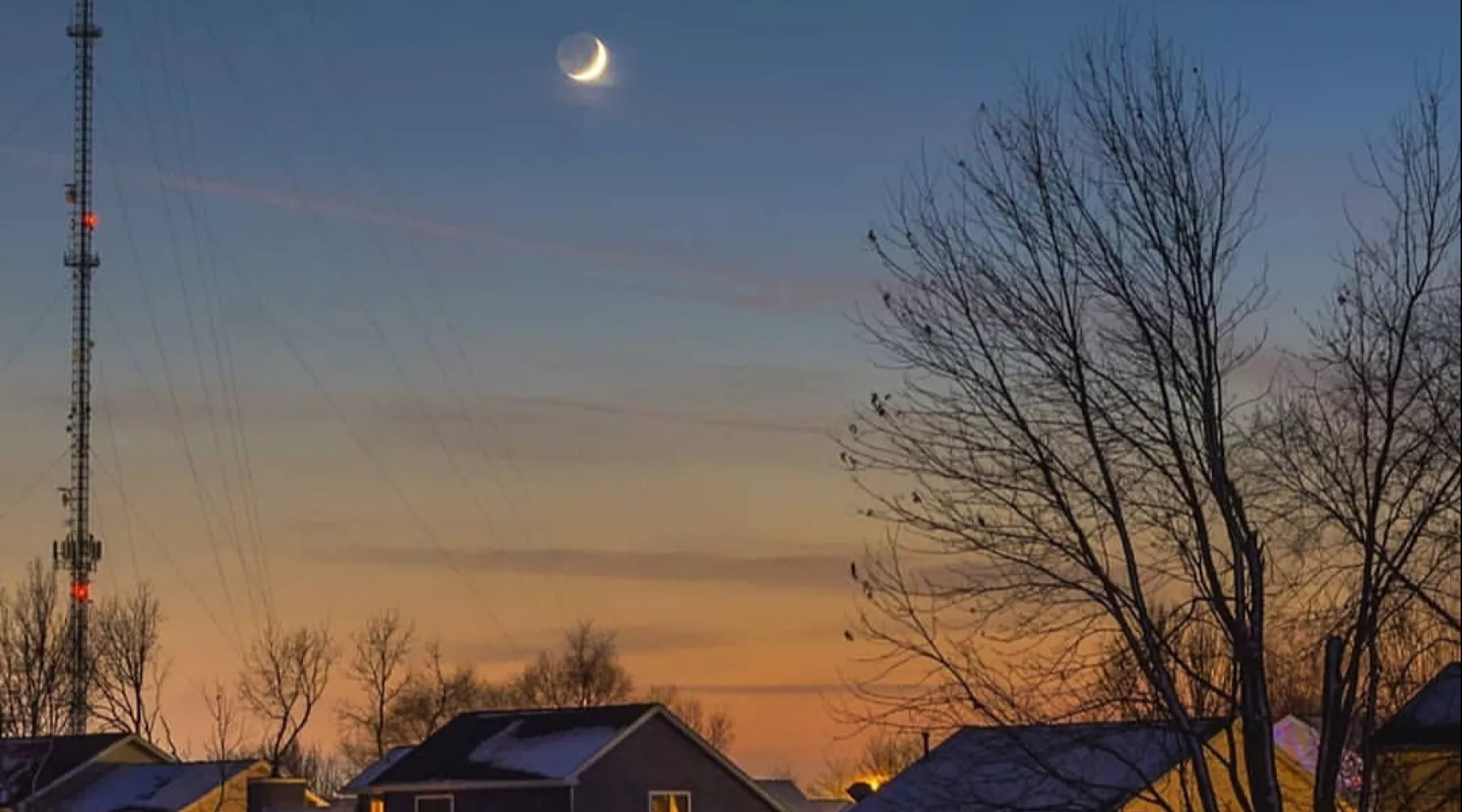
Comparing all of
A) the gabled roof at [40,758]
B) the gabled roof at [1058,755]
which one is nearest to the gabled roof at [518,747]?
the gabled roof at [40,758]

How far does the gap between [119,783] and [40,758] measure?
99.2 inches

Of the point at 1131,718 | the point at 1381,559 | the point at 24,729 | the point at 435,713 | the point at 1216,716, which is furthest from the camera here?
the point at 435,713

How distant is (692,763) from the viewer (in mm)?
53500

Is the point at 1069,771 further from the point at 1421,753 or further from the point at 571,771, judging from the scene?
the point at 571,771

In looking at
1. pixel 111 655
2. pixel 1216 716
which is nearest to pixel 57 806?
pixel 111 655

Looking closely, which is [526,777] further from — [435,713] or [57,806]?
[435,713]

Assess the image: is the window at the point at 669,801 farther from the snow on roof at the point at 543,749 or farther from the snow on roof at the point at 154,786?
the snow on roof at the point at 154,786

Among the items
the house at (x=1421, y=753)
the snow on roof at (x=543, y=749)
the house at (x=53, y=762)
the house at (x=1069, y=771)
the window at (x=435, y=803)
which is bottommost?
the house at (x=1421, y=753)

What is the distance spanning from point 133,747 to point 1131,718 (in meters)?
56.2

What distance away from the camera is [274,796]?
215 feet

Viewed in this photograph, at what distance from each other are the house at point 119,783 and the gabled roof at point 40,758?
0.08ft

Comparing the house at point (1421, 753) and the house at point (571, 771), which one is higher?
the house at point (571, 771)

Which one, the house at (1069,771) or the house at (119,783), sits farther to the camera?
the house at (119,783)

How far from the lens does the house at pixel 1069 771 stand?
19.1m
